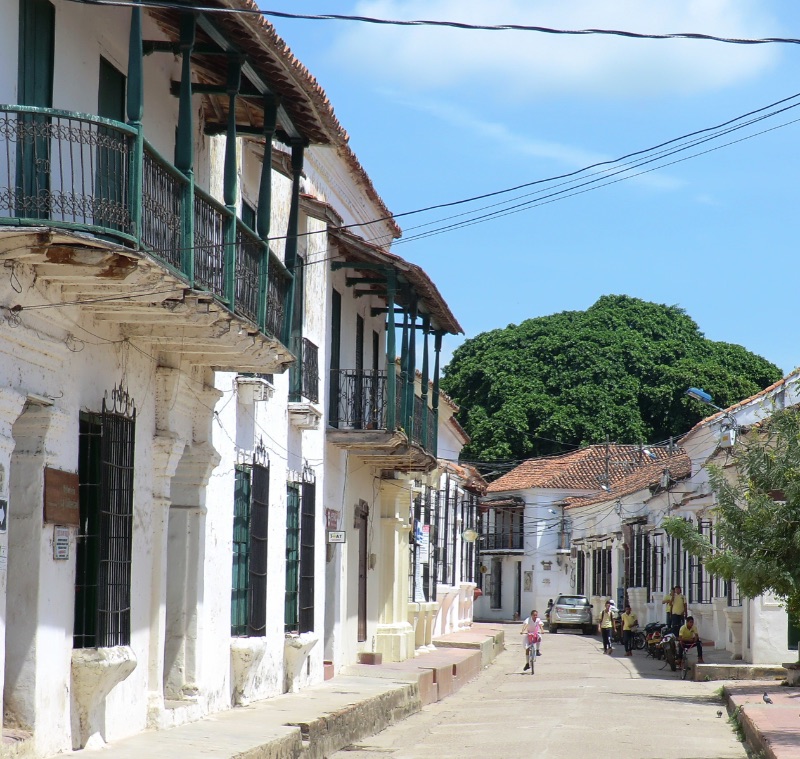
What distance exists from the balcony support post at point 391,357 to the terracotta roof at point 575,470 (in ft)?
115

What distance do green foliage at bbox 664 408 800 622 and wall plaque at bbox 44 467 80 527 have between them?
1104 cm

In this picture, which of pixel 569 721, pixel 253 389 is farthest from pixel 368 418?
pixel 253 389

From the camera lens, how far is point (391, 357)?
18453 mm

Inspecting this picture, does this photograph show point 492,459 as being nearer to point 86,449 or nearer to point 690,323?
point 690,323

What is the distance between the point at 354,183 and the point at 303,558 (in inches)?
263

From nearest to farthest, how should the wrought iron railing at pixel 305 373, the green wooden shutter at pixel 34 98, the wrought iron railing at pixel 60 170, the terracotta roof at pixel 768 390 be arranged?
1. the wrought iron railing at pixel 60 170
2. the green wooden shutter at pixel 34 98
3. the wrought iron railing at pixel 305 373
4. the terracotta roof at pixel 768 390

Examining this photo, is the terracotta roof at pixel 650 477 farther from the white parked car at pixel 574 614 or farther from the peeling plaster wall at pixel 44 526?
the peeling plaster wall at pixel 44 526

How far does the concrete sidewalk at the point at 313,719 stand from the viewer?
1047cm

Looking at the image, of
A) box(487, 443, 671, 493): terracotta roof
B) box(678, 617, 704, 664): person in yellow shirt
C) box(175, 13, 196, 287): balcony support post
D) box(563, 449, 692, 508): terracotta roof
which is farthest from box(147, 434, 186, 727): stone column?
box(487, 443, 671, 493): terracotta roof

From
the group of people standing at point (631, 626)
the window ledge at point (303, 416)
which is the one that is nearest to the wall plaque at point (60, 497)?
the window ledge at point (303, 416)

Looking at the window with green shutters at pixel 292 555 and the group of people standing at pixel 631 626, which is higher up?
the window with green shutters at pixel 292 555

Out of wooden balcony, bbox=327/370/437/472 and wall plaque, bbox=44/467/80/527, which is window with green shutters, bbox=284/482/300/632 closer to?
wooden balcony, bbox=327/370/437/472

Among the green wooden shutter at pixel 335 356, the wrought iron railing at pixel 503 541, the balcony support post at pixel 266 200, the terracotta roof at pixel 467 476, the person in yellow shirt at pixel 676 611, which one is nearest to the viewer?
the balcony support post at pixel 266 200

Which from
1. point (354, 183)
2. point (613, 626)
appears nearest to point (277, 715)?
point (354, 183)
